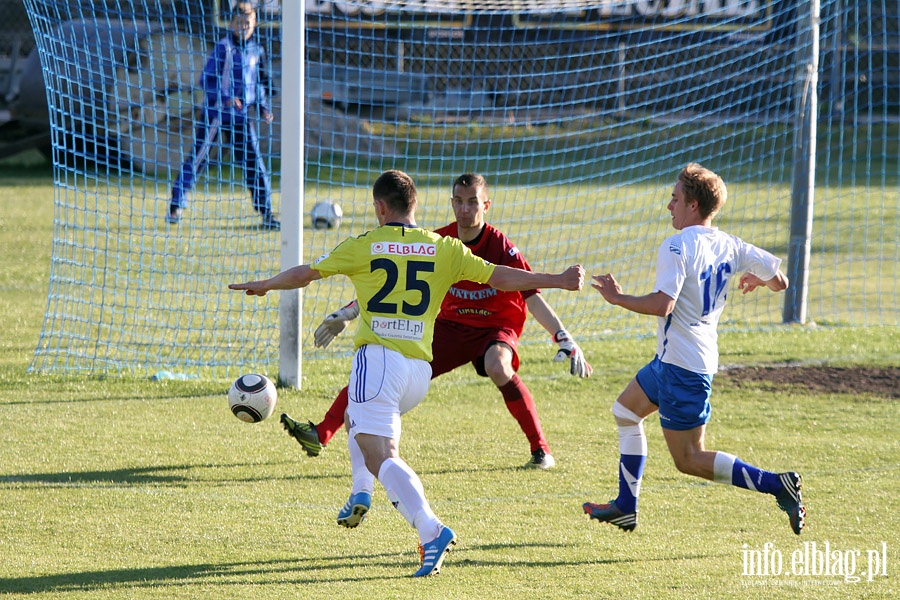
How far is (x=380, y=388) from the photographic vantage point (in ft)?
14.4

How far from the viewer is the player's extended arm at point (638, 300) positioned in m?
4.29

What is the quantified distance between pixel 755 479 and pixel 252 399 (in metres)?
2.57

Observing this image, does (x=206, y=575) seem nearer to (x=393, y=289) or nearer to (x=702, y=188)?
(x=393, y=289)

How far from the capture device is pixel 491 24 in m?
19.7

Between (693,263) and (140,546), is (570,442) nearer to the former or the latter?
(693,263)

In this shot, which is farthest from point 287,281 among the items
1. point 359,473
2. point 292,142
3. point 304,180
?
point 304,180

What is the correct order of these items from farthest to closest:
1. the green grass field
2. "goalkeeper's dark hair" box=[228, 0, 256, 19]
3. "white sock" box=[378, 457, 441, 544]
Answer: "goalkeeper's dark hair" box=[228, 0, 256, 19]
the green grass field
"white sock" box=[378, 457, 441, 544]


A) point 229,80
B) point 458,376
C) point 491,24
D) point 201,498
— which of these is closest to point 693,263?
point 201,498

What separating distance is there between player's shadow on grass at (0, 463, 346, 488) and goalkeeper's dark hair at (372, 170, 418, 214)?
66.7 inches

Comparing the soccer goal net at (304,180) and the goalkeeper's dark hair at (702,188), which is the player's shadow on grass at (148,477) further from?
the goalkeeper's dark hair at (702,188)

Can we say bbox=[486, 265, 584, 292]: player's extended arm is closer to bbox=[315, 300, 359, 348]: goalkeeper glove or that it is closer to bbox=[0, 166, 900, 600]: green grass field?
bbox=[315, 300, 359, 348]: goalkeeper glove

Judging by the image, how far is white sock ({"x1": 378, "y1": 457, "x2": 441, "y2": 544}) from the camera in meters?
4.07

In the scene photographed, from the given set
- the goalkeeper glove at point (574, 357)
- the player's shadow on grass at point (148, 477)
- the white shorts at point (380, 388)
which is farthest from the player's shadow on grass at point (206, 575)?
the goalkeeper glove at point (574, 357)

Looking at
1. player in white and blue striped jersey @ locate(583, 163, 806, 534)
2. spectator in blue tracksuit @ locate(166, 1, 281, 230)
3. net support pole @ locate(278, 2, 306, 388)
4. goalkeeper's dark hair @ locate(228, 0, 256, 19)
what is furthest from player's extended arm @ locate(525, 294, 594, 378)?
goalkeeper's dark hair @ locate(228, 0, 256, 19)
